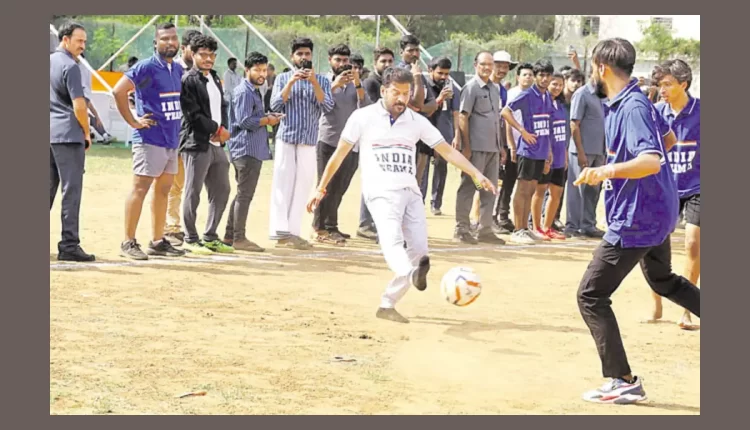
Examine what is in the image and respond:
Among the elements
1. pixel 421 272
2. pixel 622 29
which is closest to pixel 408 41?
pixel 421 272

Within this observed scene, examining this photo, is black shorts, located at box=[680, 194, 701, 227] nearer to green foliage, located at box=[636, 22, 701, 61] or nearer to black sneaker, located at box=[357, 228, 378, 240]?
black sneaker, located at box=[357, 228, 378, 240]

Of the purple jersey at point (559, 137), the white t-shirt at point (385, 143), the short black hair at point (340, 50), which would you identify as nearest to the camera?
the white t-shirt at point (385, 143)

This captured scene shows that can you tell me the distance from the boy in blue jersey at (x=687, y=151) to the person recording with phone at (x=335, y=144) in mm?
5228

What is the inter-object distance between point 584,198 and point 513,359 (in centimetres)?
798

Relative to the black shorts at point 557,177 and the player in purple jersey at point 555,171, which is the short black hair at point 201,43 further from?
the black shorts at point 557,177

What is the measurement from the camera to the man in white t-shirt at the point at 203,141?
41.3 feet

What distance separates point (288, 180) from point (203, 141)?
1337 millimetres

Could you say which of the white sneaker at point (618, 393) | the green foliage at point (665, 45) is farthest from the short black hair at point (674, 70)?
the green foliage at point (665, 45)

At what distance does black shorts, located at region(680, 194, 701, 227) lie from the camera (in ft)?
31.2

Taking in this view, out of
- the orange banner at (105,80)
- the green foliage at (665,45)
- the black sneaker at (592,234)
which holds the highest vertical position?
the green foliage at (665,45)

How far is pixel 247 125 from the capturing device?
43.1 ft

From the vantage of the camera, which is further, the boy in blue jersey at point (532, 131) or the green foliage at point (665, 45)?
the green foliage at point (665, 45)

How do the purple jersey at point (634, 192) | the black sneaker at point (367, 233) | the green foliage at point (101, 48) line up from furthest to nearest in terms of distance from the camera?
1. the green foliage at point (101, 48)
2. the black sneaker at point (367, 233)
3. the purple jersey at point (634, 192)

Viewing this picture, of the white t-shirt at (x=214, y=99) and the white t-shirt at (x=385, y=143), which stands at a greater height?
the white t-shirt at (x=214, y=99)
